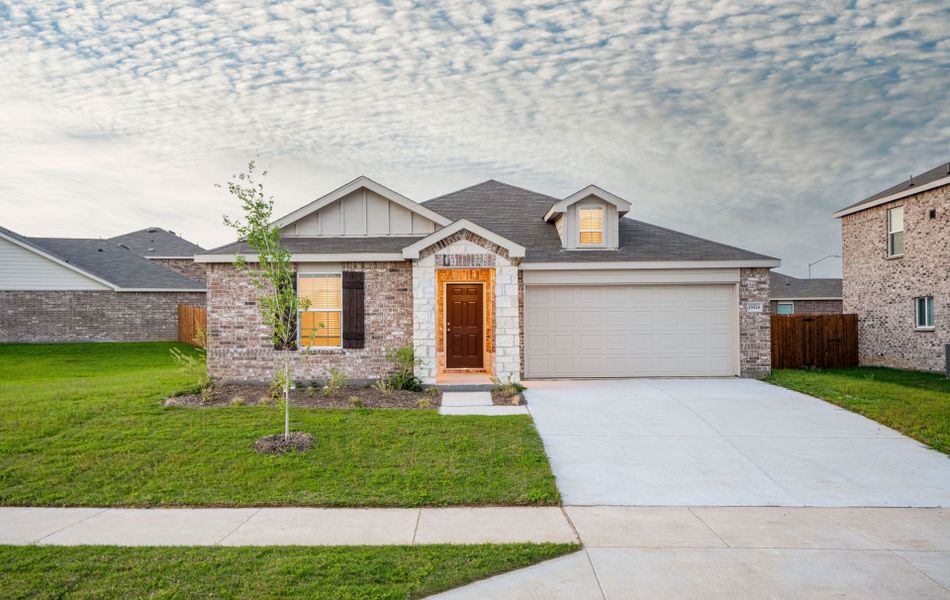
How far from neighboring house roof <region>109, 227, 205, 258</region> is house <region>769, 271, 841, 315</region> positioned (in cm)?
3430

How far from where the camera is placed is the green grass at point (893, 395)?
9.24 m

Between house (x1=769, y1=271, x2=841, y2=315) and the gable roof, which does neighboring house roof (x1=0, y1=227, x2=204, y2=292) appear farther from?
house (x1=769, y1=271, x2=841, y2=315)

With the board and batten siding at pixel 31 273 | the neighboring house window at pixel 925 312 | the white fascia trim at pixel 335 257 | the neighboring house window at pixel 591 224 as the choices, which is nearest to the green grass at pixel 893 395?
the neighboring house window at pixel 925 312

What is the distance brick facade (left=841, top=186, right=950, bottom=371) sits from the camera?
1652 cm

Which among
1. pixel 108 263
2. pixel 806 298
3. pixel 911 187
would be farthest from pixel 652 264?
pixel 108 263

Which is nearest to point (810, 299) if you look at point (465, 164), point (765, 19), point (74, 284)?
point (465, 164)

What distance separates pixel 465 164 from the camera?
822 inches

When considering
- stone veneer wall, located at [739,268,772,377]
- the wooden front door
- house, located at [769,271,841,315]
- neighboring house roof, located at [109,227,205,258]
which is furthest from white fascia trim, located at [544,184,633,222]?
neighboring house roof, located at [109,227,205,258]

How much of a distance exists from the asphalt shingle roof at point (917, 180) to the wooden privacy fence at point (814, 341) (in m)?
4.11

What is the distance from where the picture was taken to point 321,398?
11.4 metres

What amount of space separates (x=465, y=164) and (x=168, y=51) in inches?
428

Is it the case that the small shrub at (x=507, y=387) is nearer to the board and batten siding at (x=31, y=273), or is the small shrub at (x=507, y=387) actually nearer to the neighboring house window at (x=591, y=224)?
the neighboring house window at (x=591, y=224)

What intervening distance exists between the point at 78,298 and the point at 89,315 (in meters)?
0.84

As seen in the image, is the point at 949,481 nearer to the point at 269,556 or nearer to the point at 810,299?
the point at 269,556
